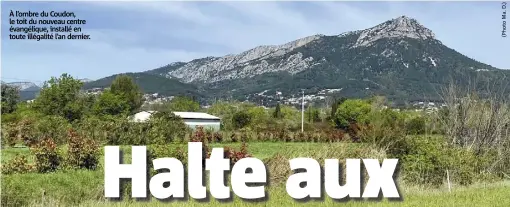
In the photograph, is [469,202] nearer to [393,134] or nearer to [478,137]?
[393,134]

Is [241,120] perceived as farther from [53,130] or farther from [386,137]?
[386,137]

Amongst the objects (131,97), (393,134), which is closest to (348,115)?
(131,97)

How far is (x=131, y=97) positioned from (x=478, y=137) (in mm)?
58311

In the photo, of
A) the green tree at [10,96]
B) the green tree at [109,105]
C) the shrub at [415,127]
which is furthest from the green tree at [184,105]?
the shrub at [415,127]

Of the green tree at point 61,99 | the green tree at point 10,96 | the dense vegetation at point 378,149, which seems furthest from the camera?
the green tree at point 10,96

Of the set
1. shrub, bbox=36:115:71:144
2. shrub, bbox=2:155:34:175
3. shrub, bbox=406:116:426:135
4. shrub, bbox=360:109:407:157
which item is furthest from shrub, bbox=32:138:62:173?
shrub, bbox=36:115:71:144

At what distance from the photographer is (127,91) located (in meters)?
72.5

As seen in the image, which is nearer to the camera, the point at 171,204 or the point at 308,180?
the point at 171,204

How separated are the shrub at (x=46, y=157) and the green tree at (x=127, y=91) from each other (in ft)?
179

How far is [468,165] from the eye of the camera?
16891 mm

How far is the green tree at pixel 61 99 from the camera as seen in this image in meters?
54.4

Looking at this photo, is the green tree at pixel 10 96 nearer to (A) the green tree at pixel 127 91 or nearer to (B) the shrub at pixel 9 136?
(A) the green tree at pixel 127 91

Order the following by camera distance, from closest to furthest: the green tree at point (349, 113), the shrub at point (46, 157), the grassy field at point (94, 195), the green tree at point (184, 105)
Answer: the grassy field at point (94, 195) < the shrub at point (46, 157) < the green tree at point (349, 113) < the green tree at point (184, 105)

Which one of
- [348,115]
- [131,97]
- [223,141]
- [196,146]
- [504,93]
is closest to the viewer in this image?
[196,146]
